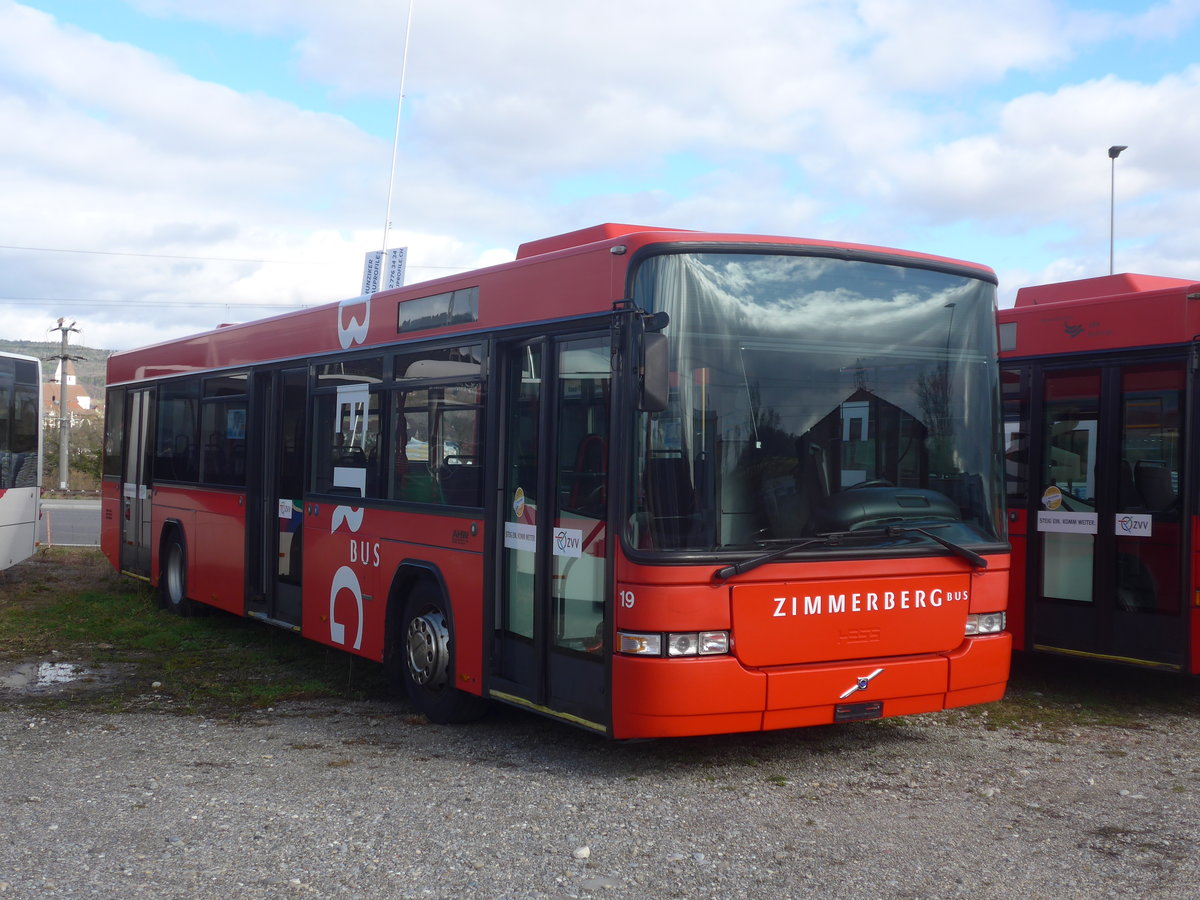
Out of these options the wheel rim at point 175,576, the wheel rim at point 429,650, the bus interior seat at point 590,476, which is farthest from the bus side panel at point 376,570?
the wheel rim at point 175,576

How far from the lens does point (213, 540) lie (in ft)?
37.9

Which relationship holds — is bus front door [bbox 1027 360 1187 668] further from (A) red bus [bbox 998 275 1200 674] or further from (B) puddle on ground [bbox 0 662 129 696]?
(B) puddle on ground [bbox 0 662 129 696]

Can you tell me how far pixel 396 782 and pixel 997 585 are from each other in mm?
3467

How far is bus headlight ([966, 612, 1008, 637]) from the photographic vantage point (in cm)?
673

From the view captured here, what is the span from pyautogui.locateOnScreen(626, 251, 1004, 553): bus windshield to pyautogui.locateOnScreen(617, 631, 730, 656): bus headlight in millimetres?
438

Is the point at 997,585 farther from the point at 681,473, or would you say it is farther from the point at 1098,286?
the point at 1098,286

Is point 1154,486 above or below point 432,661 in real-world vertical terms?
above

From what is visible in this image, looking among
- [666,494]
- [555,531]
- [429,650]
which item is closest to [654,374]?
[666,494]

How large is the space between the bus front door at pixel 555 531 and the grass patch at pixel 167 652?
2463mm

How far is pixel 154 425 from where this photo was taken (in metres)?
13.2

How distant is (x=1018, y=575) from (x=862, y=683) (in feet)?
10.4

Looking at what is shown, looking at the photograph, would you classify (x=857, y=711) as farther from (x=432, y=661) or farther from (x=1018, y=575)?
(x=1018, y=575)

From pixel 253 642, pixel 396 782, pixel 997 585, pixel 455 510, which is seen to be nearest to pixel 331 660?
pixel 253 642

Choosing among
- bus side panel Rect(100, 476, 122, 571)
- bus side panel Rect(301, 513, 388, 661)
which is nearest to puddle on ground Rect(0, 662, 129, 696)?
bus side panel Rect(301, 513, 388, 661)
